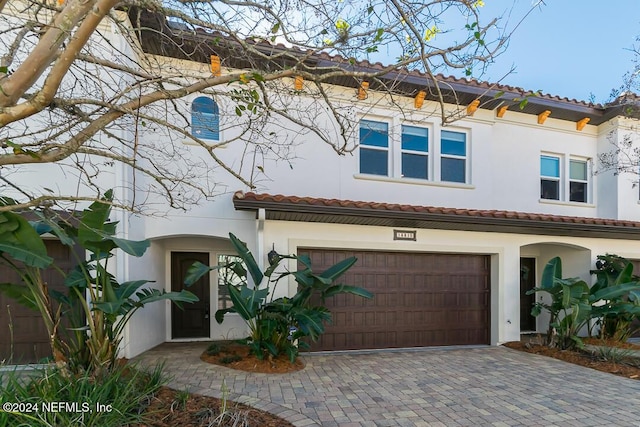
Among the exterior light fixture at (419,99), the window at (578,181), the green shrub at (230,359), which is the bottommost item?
the green shrub at (230,359)

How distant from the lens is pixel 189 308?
9.38 m

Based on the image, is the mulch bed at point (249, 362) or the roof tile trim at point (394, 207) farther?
the roof tile trim at point (394, 207)

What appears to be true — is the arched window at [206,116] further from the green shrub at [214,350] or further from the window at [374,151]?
the green shrub at [214,350]

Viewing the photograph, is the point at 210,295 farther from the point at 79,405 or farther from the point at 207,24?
the point at 207,24

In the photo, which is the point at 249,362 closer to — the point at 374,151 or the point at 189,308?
the point at 189,308

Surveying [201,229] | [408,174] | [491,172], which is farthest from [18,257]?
[491,172]

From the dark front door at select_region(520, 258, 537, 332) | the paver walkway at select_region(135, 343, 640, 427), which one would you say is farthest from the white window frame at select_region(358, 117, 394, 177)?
the dark front door at select_region(520, 258, 537, 332)

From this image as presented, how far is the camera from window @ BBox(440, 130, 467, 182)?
983cm

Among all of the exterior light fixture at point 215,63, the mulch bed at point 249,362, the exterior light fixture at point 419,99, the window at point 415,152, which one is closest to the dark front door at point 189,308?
the mulch bed at point 249,362

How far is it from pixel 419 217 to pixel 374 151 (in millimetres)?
2613

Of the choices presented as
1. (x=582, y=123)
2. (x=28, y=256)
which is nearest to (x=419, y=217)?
(x=28, y=256)

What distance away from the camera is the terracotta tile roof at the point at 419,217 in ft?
22.3

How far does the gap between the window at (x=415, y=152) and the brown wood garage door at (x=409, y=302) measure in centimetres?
239

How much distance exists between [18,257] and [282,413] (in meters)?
4.01
